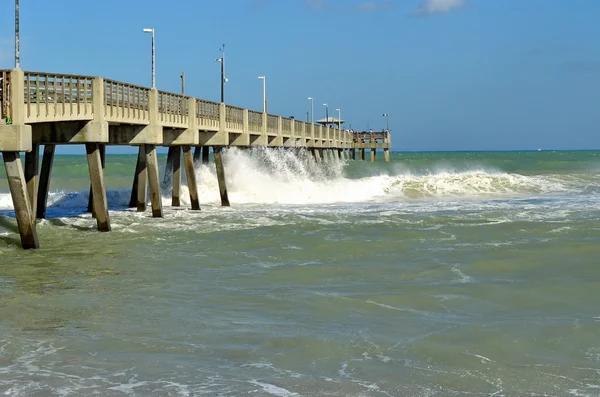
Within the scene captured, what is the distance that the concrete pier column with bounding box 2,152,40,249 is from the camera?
60.4ft

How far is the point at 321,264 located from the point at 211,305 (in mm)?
4486

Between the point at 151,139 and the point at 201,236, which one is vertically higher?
the point at 151,139

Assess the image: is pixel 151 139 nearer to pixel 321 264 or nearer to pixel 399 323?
pixel 321 264

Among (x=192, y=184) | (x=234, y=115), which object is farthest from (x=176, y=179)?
(x=234, y=115)

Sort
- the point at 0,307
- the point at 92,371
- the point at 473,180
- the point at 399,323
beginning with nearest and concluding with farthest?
the point at 92,371 < the point at 399,323 < the point at 0,307 < the point at 473,180

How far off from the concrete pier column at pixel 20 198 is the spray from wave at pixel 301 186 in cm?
1658

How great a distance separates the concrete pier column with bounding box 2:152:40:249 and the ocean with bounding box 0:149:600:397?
0.35 m

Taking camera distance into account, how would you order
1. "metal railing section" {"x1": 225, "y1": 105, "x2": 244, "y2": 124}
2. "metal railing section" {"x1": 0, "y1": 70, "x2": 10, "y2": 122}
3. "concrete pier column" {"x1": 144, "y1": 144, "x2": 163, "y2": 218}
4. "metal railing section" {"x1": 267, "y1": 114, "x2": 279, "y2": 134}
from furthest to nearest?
"metal railing section" {"x1": 267, "y1": 114, "x2": 279, "y2": 134}, "metal railing section" {"x1": 225, "y1": 105, "x2": 244, "y2": 124}, "concrete pier column" {"x1": 144, "y1": 144, "x2": 163, "y2": 218}, "metal railing section" {"x1": 0, "y1": 70, "x2": 10, "y2": 122}

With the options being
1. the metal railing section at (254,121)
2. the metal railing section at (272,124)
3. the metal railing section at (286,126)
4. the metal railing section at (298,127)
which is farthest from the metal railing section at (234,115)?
the metal railing section at (298,127)

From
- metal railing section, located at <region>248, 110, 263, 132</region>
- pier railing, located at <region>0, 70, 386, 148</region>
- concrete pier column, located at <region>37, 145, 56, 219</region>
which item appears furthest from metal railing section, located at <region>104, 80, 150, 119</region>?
metal railing section, located at <region>248, 110, 263, 132</region>

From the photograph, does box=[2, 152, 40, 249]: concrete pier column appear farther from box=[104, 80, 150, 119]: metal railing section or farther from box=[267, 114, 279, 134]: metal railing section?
box=[267, 114, 279, 134]: metal railing section

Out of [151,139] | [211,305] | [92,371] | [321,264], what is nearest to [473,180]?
[151,139]

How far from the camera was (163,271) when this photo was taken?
1567cm

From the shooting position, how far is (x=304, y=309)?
12109 millimetres
